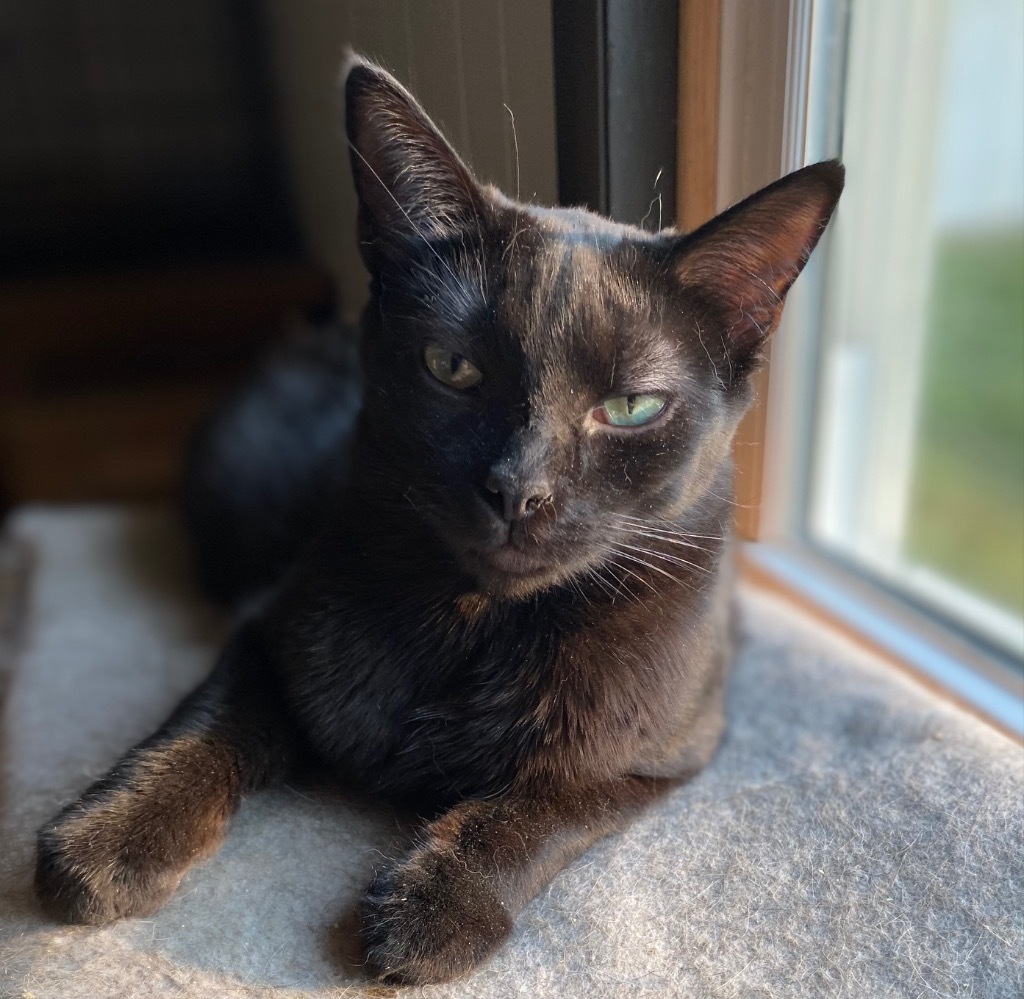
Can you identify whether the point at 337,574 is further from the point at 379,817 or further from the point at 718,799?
the point at 718,799

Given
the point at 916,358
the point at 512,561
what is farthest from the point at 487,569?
the point at 916,358

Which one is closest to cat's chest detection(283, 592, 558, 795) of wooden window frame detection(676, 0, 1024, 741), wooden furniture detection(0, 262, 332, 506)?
wooden window frame detection(676, 0, 1024, 741)

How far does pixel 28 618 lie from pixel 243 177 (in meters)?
0.86

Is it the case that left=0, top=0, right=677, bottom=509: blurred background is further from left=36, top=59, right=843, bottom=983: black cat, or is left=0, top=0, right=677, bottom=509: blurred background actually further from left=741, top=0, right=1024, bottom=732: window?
left=741, top=0, right=1024, bottom=732: window

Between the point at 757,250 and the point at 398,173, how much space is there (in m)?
0.32

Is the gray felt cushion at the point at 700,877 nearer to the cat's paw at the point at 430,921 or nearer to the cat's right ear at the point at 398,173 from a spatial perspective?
the cat's paw at the point at 430,921

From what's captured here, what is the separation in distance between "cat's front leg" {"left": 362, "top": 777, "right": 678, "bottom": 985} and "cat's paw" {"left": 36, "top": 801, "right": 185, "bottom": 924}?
182 millimetres

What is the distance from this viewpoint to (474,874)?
2.54 ft

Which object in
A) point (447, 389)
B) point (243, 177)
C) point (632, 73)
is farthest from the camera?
point (243, 177)

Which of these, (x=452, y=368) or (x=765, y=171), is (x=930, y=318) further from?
(x=452, y=368)

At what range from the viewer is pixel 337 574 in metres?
0.93

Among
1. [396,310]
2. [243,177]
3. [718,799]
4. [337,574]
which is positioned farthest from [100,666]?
[243,177]

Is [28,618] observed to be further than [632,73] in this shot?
Yes

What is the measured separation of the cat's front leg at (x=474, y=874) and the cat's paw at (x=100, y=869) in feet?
0.60
